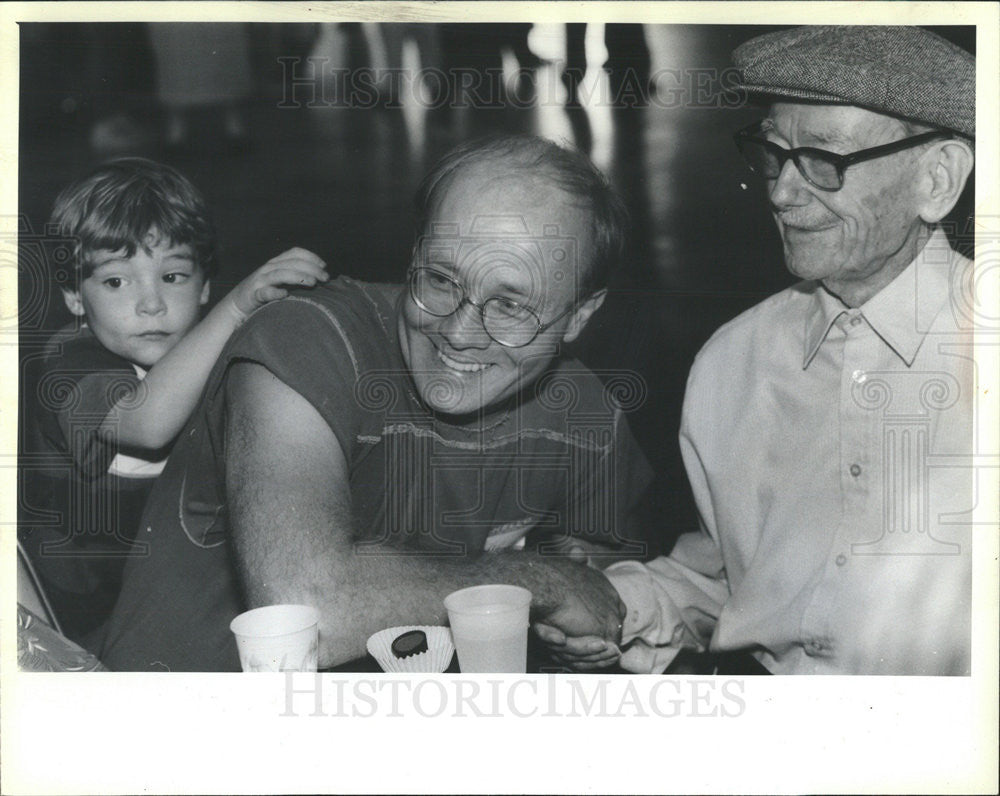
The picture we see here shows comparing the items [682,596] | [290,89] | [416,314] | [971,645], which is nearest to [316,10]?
[290,89]

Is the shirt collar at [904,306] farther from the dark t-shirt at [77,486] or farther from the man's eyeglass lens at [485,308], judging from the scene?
the dark t-shirt at [77,486]

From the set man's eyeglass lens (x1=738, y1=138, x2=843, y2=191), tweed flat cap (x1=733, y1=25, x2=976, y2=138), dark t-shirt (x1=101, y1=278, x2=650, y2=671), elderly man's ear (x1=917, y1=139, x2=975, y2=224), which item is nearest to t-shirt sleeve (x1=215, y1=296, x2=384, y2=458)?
dark t-shirt (x1=101, y1=278, x2=650, y2=671)

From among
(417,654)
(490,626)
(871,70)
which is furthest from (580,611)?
(871,70)

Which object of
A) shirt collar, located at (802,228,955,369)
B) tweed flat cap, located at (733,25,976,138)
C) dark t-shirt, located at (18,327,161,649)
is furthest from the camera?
dark t-shirt, located at (18,327,161,649)

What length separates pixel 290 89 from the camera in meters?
3.01

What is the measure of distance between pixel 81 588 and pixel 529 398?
134 cm

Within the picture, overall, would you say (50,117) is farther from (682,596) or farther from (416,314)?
(682,596)

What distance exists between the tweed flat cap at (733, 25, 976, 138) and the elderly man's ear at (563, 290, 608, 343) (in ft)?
2.24

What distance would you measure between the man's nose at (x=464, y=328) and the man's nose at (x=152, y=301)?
0.76 meters

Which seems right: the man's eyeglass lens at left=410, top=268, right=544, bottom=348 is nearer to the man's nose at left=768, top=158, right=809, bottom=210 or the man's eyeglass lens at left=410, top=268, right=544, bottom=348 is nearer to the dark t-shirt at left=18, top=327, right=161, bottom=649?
the man's nose at left=768, top=158, right=809, bottom=210

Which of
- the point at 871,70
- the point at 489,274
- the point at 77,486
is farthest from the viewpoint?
the point at 77,486

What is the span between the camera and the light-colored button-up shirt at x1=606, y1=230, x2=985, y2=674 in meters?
2.96

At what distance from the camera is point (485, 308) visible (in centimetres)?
295

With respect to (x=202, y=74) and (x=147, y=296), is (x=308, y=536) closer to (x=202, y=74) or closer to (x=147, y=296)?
(x=147, y=296)
